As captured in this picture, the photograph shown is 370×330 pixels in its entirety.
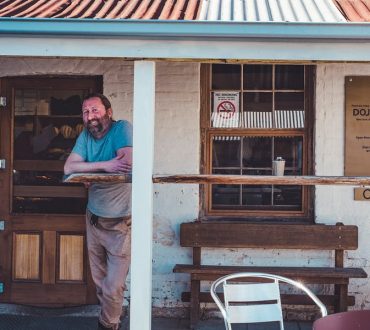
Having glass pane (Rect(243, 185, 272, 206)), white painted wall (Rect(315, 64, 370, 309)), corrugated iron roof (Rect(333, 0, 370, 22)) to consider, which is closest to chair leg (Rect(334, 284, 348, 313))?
white painted wall (Rect(315, 64, 370, 309))

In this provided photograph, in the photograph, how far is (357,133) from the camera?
5941mm

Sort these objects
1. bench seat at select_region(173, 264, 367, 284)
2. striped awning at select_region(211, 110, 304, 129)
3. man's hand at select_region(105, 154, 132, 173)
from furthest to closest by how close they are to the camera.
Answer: striped awning at select_region(211, 110, 304, 129)
bench seat at select_region(173, 264, 367, 284)
man's hand at select_region(105, 154, 132, 173)

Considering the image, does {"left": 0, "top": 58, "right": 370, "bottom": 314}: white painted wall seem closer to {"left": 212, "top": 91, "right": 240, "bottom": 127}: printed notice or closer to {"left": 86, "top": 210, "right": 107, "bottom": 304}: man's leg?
{"left": 212, "top": 91, "right": 240, "bottom": 127}: printed notice

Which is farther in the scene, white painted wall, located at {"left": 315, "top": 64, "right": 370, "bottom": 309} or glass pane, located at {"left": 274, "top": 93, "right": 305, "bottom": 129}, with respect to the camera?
glass pane, located at {"left": 274, "top": 93, "right": 305, "bottom": 129}

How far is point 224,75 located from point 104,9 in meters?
1.75

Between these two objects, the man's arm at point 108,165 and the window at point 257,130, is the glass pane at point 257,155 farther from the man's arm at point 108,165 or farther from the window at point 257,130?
the man's arm at point 108,165

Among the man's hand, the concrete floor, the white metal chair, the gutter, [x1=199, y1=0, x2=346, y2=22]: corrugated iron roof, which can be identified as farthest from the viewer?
the concrete floor

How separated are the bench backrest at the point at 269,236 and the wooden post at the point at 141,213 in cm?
168

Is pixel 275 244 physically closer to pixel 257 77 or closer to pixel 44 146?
pixel 257 77

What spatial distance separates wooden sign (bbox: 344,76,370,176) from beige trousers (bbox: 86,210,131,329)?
7.33 feet

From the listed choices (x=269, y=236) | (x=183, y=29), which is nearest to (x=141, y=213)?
(x=183, y=29)

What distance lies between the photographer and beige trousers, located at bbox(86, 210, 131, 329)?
16.7 feet

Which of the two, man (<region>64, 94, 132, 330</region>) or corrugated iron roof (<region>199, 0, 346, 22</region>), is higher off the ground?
corrugated iron roof (<region>199, 0, 346, 22</region>)

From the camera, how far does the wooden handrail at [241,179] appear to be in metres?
4.22
